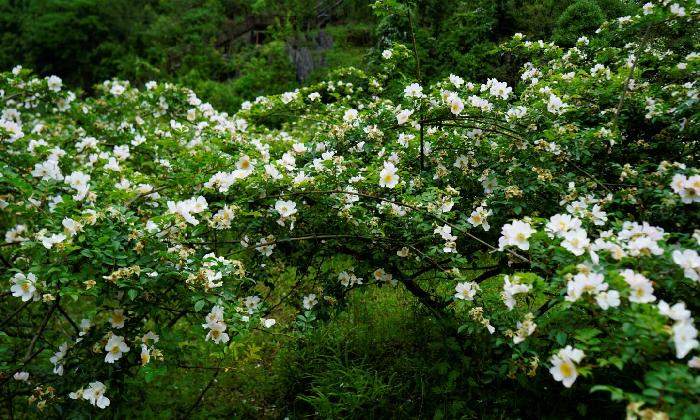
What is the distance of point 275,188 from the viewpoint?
2080 millimetres

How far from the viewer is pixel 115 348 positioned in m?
1.93

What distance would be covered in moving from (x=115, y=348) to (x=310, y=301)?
863 mm

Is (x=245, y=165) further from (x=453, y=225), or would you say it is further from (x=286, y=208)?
(x=453, y=225)

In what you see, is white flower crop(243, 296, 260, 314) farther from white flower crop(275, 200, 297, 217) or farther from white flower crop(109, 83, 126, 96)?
white flower crop(109, 83, 126, 96)

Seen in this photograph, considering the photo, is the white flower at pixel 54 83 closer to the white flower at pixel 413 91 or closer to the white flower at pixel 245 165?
the white flower at pixel 245 165

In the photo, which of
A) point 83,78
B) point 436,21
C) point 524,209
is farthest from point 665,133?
point 83,78

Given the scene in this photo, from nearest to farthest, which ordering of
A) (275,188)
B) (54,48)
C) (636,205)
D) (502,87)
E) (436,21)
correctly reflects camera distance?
(636,205), (275,188), (502,87), (436,21), (54,48)

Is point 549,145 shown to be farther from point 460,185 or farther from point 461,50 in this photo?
point 461,50

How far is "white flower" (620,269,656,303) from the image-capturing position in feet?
4.06

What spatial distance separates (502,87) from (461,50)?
1.25 m

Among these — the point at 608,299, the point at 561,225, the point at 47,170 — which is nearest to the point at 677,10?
the point at 561,225

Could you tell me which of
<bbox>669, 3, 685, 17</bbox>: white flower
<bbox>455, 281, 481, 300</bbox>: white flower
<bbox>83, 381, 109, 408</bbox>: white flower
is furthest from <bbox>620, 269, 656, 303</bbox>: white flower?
<bbox>83, 381, 109, 408</bbox>: white flower

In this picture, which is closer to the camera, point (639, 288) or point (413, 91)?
point (639, 288)

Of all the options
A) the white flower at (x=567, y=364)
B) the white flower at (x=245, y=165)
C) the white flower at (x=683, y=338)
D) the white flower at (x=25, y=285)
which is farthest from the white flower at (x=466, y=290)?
the white flower at (x=25, y=285)
